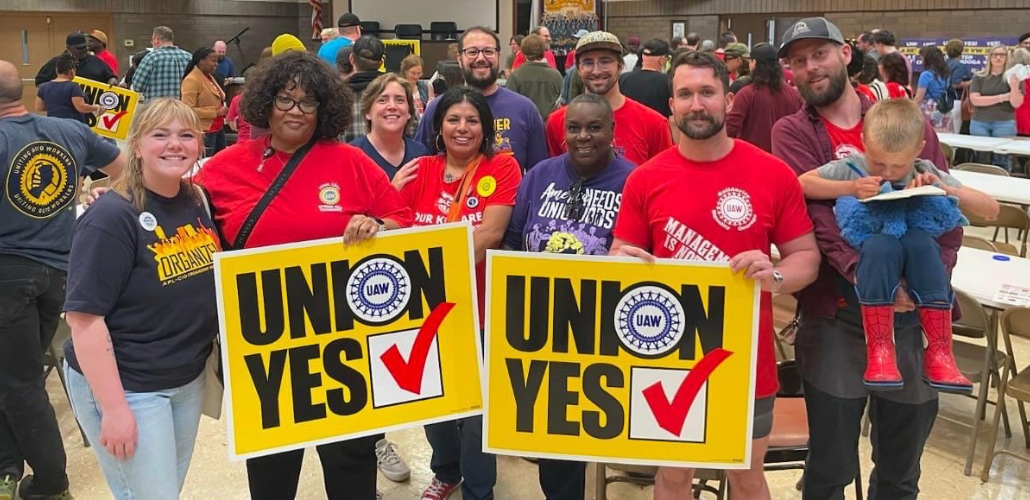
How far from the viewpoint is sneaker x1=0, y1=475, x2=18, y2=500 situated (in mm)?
3168

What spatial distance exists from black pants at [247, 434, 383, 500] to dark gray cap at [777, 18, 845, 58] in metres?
1.83

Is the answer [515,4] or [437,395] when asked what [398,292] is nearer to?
[437,395]

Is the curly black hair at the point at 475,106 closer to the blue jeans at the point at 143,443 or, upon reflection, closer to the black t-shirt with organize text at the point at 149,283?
the black t-shirt with organize text at the point at 149,283

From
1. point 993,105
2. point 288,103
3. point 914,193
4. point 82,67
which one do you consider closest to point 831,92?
point 914,193

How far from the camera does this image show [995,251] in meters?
4.34

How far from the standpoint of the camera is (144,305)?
2.06 metres

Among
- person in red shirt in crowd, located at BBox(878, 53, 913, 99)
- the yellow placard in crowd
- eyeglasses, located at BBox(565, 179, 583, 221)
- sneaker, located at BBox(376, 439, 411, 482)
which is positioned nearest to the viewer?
eyeglasses, located at BBox(565, 179, 583, 221)

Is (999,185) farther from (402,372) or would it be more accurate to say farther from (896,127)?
(402,372)

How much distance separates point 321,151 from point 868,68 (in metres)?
5.18

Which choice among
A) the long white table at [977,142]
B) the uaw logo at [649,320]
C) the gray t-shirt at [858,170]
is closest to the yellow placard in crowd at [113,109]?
the uaw logo at [649,320]

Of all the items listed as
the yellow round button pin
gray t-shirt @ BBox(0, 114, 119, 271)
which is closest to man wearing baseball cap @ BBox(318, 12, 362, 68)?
gray t-shirt @ BBox(0, 114, 119, 271)

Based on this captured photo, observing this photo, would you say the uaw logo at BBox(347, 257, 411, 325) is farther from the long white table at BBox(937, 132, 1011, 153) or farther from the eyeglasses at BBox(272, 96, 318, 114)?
the long white table at BBox(937, 132, 1011, 153)

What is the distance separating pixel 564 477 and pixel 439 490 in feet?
2.32

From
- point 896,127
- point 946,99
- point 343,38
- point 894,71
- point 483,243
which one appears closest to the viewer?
point 896,127
